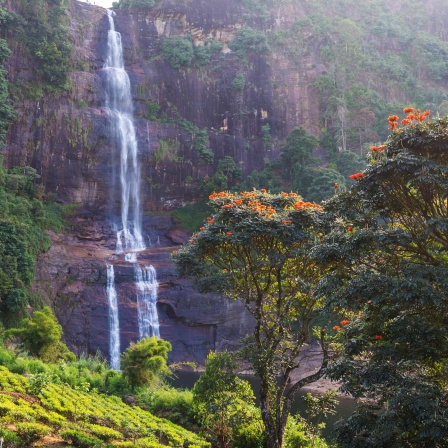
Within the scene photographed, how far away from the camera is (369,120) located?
39.3m

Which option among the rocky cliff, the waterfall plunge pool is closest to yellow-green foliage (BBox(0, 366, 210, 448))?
the waterfall plunge pool

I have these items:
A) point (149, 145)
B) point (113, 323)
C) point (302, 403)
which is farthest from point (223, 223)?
point (149, 145)

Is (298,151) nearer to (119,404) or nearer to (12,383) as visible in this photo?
(119,404)

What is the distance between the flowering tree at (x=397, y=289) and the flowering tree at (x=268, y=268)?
2.45m

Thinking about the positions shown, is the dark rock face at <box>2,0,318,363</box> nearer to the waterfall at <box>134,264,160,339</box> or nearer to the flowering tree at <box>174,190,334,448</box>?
the waterfall at <box>134,264,160,339</box>

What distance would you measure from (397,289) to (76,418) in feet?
19.5

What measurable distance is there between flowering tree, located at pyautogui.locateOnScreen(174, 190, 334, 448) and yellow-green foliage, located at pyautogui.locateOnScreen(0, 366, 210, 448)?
188 centimetres

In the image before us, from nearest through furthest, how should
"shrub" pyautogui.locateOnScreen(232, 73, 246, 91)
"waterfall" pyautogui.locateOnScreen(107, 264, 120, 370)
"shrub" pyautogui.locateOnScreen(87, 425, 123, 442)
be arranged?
"shrub" pyautogui.locateOnScreen(87, 425, 123, 442) < "waterfall" pyautogui.locateOnScreen(107, 264, 120, 370) < "shrub" pyautogui.locateOnScreen(232, 73, 246, 91)

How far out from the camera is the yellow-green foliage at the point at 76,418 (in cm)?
756

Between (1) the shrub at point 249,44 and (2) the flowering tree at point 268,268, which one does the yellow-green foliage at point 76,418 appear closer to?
(2) the flowering tree at point 268,268

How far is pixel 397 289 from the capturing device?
5844mm

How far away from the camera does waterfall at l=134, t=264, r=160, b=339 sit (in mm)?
26734

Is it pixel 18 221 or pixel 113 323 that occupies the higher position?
pixel 18 221

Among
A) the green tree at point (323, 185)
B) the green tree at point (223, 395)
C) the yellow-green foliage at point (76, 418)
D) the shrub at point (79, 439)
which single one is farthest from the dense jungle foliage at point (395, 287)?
the green tree at point (323, 185)
